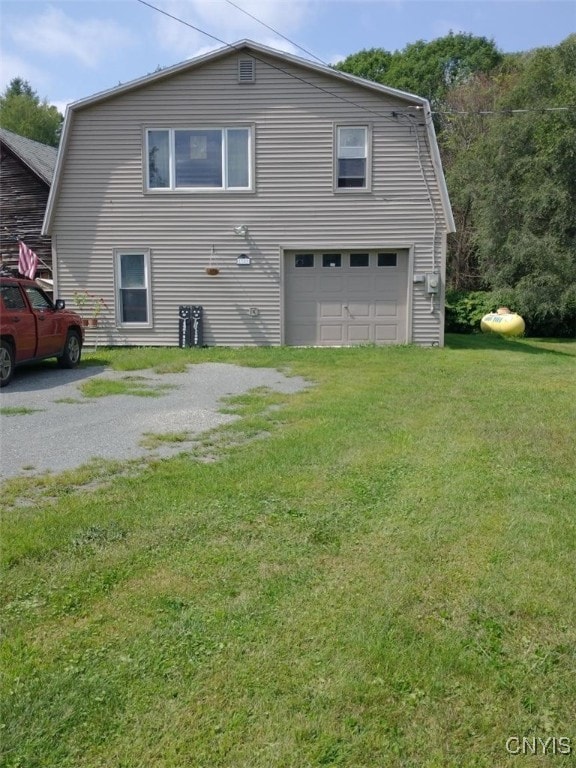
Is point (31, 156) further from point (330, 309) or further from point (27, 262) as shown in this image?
point (330, 309)

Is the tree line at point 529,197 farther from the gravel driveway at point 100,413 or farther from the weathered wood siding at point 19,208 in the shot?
the weathered wood siding at point 19,208

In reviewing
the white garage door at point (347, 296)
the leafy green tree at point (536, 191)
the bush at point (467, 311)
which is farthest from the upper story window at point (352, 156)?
the leafy green tree at point (536, 191)

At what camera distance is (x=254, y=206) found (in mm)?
14727

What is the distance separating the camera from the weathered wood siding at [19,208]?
20.4 metres

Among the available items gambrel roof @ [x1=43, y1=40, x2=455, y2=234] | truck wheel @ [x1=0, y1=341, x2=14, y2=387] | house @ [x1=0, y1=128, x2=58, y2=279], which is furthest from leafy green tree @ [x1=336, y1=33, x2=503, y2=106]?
truck wheel @ [x1=0, y1=341, x2=14, y2=387]

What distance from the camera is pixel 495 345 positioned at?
16469 mm

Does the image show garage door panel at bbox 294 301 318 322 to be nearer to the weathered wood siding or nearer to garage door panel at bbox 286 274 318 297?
garage door panel at bbox 286 274 318 297

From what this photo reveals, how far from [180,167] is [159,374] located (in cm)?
613

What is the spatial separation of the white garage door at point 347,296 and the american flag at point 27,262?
8646mm

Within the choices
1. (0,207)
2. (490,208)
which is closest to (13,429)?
(0,207)

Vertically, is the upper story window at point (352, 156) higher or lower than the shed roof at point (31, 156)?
lower

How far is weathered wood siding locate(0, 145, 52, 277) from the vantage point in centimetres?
2039

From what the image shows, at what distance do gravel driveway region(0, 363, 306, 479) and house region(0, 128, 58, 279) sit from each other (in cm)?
1047

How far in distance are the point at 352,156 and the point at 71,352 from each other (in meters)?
7.57
